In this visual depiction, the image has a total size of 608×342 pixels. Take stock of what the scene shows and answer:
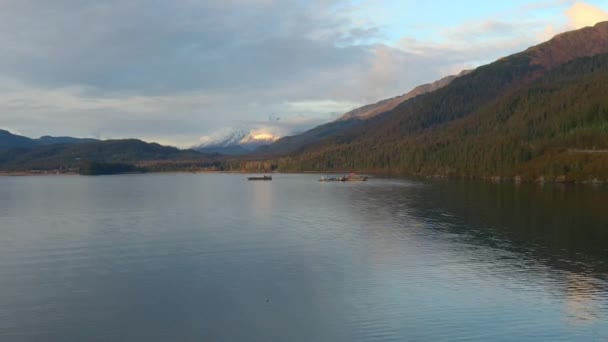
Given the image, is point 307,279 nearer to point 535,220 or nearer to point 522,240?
point 522,240

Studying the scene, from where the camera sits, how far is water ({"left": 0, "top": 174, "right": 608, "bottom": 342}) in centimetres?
3869

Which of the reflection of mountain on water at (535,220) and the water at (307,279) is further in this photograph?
the reflection of mountain on water at (535,220)

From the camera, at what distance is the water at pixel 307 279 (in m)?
38.7

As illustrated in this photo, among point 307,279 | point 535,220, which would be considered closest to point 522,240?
point 535,220

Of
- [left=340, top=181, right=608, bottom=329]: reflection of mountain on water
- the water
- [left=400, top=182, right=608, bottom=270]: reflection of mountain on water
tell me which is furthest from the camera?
[left=400, top=182, right=608, bottom=270]: reflection of mountain on water

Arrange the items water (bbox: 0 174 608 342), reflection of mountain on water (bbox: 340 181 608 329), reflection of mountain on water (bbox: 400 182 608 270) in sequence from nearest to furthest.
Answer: water (bbox: 0 174 608 342)
reflection of mountain on water (bbox: 340 181 608 329)
reflection of mountain on water (bbox: 400 182 608 270)

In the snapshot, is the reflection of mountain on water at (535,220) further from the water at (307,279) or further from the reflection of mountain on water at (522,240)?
the water at (307,279)

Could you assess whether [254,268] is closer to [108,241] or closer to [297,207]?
[108,241]

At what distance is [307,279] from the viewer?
53.0 m

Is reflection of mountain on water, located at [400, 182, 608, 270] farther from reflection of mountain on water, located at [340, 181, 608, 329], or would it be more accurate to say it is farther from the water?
the water

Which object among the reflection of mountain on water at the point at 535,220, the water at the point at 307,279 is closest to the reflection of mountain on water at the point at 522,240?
the reflection of mountain on water at the point at 535,220

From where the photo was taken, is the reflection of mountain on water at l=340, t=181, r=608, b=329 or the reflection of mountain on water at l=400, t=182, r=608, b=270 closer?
the reflection of mountain on water at l=340, t=181, r=608, b=329

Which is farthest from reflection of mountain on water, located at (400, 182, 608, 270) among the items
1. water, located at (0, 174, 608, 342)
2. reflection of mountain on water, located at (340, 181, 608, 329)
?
water, located at (0, 174, 608, 342)

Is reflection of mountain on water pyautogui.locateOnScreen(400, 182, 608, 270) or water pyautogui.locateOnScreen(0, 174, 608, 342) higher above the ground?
reflection of mountain on water pyautogui.locateOnScreen(400, 182, 608, 270)
